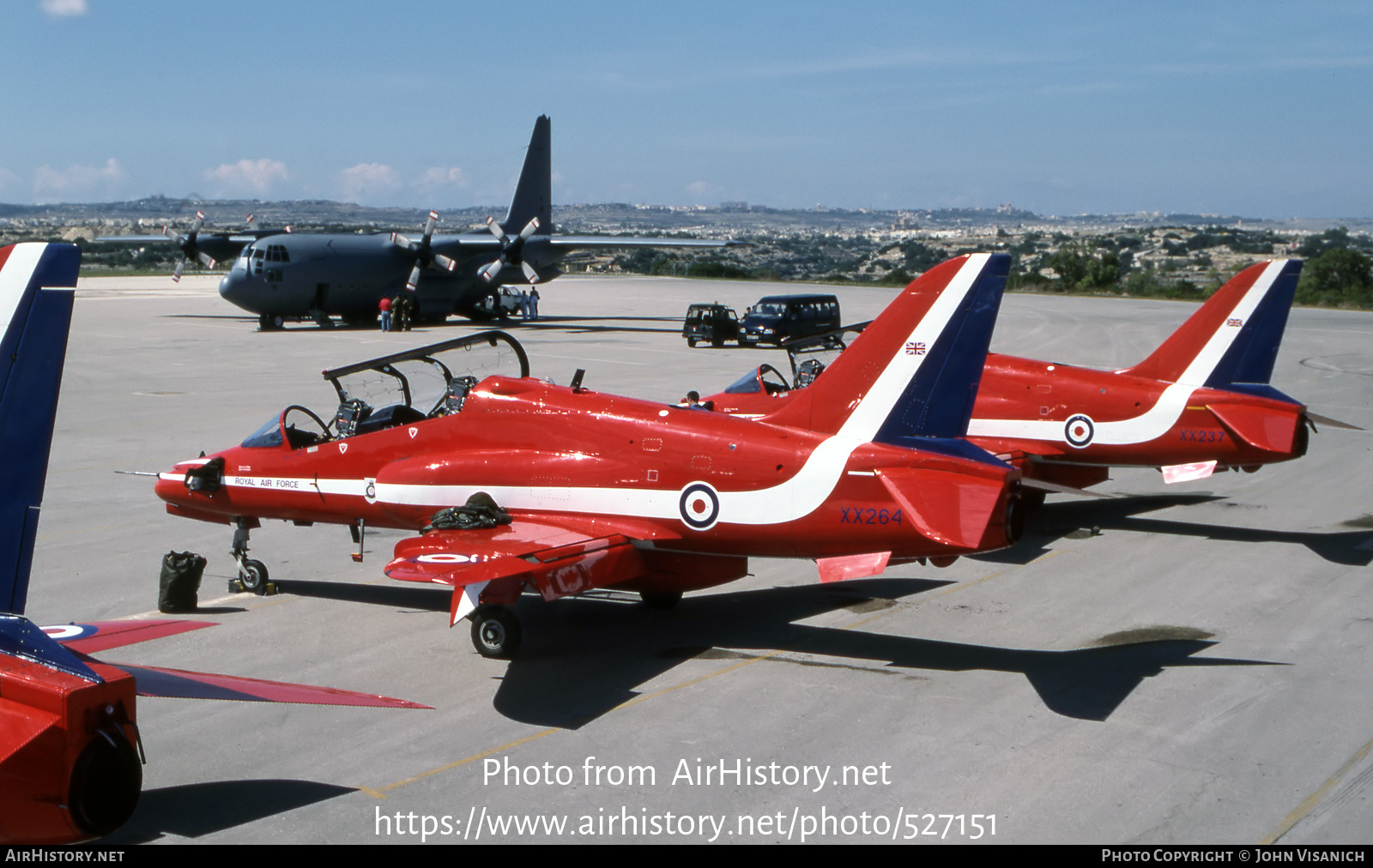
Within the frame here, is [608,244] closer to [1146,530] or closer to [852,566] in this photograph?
[1146,530]

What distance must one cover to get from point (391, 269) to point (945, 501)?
43529mm

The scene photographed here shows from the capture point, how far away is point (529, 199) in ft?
193

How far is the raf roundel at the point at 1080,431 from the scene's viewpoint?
16938 mm

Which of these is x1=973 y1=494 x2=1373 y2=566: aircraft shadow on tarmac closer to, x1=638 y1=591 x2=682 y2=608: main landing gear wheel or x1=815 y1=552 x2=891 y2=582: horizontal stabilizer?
x1=638 y1=591 x2=682 y2=608: main landing gear wheel

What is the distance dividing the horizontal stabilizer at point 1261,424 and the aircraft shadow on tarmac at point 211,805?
13.0 meters

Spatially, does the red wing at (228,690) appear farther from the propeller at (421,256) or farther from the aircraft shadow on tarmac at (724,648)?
the propeller at (421,256)

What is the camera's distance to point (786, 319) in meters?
46.1

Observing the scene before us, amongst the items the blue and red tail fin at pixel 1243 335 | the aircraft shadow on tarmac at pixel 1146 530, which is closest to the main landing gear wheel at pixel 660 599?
the aircraft shadow on tarmac at pixel 1146 530

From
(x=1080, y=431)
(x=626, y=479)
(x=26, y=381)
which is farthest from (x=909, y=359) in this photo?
(x=26, y=381)

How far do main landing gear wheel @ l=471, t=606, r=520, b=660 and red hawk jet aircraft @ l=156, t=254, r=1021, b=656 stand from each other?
2cm

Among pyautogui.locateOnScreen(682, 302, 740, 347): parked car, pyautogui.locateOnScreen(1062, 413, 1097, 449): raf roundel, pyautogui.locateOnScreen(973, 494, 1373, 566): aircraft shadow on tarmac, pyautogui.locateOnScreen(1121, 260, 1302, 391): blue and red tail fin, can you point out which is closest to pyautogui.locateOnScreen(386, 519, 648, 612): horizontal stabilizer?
pyautogui.locateOnScreen(973, 494, 1373, 566): aircraft shadow on tarmac
